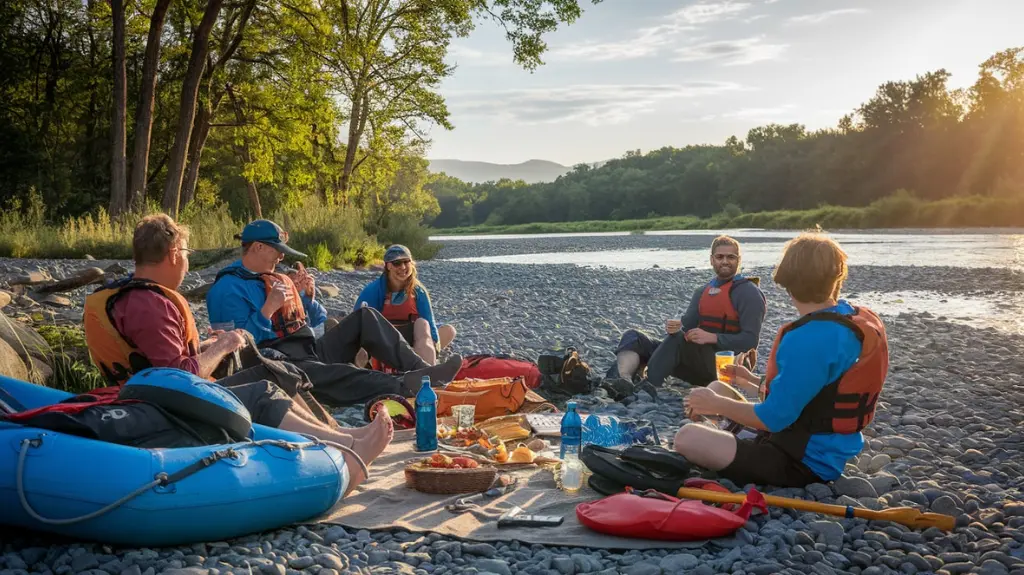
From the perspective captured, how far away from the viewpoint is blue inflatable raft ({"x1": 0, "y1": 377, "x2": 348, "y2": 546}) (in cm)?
321

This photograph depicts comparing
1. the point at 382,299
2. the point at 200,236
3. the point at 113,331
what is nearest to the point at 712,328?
the point at 382,299

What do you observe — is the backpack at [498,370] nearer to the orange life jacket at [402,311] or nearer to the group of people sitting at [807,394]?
the orange life jacket at [402,311]

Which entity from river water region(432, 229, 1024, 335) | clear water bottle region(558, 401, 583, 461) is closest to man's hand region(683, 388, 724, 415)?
clear water bottle region(558, 401, 583, 461)

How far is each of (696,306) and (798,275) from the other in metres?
3.07

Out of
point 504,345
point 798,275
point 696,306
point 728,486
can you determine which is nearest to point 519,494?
point 728,486

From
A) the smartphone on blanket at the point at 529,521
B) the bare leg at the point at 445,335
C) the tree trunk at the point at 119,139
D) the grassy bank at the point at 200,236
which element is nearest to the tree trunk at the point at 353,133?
the grassy bank at the point at 200,236

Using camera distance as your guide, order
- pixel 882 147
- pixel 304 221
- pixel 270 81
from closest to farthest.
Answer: pixel 304 221
pixel 270 81
pixel 882 147

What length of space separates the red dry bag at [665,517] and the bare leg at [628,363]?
3.35 meters

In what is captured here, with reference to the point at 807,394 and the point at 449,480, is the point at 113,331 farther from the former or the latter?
the point at 807,394

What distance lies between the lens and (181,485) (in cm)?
337

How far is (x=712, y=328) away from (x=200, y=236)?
12.5 m

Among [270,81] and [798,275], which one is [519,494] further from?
[270,81]

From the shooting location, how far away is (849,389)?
157 inches

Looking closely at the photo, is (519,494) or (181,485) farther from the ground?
(181,485)
